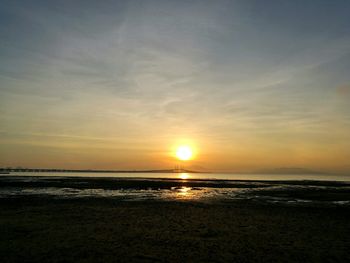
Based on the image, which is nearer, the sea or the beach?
the beach

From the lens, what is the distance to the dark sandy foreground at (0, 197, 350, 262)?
13109mm

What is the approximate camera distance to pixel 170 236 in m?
16.8

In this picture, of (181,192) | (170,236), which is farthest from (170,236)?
(181,192)

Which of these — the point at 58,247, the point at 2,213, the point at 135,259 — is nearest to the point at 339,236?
the point at 135,259

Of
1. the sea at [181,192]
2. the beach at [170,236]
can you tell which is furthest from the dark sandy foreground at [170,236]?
the sea at [181,192]

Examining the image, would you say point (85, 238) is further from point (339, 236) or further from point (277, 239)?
point (339, 236)

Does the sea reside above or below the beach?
above

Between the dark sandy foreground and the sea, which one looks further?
the sea

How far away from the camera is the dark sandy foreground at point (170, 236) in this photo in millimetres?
13109

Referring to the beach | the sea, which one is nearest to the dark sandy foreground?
the beach

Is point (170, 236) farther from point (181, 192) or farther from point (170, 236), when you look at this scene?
point (181, 192)

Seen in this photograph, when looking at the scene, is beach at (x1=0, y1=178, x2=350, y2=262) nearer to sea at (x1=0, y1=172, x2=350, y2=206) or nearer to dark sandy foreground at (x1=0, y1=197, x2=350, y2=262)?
dark sandy foreground at (x1=0, y1=197, x2=350, y2=262)

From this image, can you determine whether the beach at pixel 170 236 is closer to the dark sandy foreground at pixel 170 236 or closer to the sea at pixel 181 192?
the dark sandy foreground at pixel 170 236

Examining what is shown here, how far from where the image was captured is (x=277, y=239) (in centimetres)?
1647
